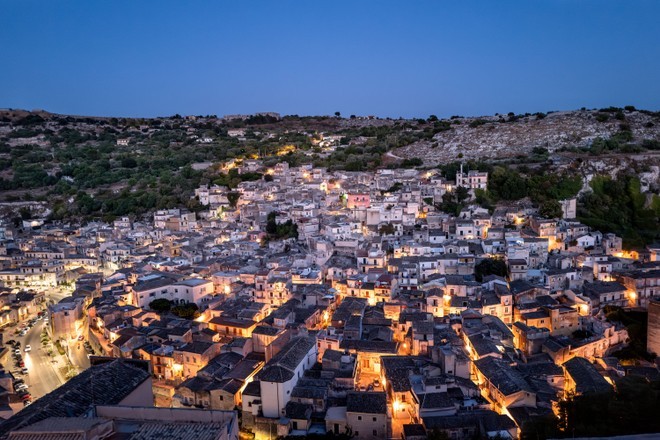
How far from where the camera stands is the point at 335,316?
15.6 m

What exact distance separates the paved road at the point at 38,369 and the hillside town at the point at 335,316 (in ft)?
0.26

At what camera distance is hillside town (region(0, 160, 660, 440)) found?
11055 millimetres

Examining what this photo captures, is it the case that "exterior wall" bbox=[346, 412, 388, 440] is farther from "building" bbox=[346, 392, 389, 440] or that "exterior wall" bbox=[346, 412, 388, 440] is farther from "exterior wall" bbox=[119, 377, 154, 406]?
"exterior wall" bbox=[119, 377, 154, 406]

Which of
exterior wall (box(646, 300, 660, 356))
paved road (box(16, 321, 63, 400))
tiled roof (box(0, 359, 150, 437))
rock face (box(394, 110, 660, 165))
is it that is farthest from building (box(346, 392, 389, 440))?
rock face (box(394, 110, 660, 165))

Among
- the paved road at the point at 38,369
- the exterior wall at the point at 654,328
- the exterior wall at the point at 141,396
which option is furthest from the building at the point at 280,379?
the exterior wall at the point at 654,328

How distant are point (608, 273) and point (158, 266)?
55.5ft

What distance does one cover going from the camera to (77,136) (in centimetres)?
5353

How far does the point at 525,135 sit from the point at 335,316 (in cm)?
3032

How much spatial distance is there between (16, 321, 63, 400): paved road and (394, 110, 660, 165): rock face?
2585 cm

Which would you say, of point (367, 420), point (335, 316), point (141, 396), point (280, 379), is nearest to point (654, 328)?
point (335, 316)

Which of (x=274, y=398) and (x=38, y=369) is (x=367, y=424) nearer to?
(x=274, y=398)

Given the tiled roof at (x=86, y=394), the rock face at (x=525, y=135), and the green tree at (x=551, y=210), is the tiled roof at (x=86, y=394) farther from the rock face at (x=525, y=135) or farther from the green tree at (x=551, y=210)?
the rock face at (x=525, y=135)

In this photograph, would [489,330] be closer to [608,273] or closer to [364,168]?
[608,273]

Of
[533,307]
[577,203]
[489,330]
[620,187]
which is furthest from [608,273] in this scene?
[620,187]
